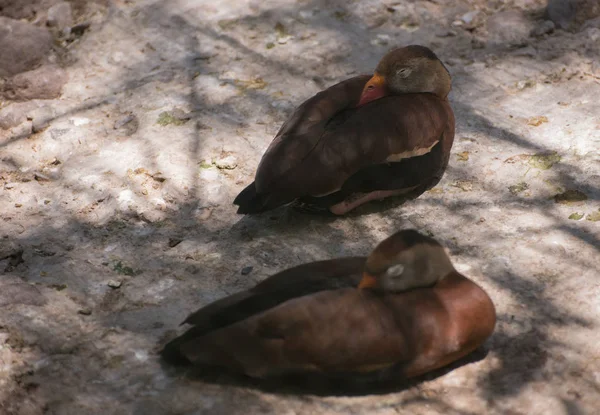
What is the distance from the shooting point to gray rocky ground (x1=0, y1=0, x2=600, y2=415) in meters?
3.35

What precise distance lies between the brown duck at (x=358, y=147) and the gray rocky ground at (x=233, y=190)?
6.8 inches

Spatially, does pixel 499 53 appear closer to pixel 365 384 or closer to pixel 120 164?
pixel 120 164

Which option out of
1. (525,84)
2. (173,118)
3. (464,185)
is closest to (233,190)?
(173,118)

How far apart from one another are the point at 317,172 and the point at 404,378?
146cm

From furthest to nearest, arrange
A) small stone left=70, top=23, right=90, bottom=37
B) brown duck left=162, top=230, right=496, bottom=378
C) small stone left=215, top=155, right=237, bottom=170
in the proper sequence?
small stone left=70, top=23, right=90, bottom=37, small stone left=215, top=155, right=237, bottom=170, brown duck left=162, top=230, right=496, bottom=378

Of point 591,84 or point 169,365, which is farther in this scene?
point 591,84

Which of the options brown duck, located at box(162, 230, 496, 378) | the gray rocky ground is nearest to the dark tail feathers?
the gray rocky ground

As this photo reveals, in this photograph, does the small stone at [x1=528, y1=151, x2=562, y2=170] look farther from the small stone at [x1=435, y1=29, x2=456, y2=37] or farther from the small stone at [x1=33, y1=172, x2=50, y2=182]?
the small stone at [x1=33, y1=172, x2=50, y2=182]

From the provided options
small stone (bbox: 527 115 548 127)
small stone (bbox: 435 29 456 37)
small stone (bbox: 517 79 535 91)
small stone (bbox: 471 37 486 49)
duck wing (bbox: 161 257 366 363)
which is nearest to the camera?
duck wing (bbox: 161 257 366 363)

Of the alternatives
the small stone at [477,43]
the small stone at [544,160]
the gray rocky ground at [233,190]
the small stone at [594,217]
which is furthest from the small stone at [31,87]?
the small stone at [594,217]

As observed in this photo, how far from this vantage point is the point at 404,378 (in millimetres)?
3268

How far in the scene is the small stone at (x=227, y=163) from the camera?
16.7 ft

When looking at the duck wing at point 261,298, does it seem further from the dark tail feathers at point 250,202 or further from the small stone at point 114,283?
the dark tail feathers at point 250,202

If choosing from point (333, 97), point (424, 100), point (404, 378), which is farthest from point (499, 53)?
point (404, 378)
